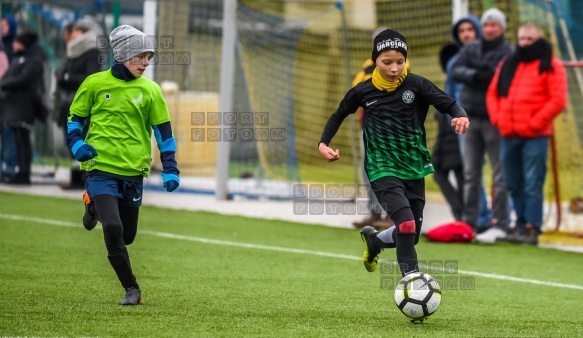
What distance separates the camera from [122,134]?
727cm

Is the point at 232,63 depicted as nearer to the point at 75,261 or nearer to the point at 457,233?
the point at 457,233

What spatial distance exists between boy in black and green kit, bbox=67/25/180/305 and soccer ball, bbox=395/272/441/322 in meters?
1.63

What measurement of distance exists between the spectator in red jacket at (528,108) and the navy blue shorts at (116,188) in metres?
5.56

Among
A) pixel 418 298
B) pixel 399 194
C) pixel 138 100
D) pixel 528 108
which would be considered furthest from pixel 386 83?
pixel 528 108

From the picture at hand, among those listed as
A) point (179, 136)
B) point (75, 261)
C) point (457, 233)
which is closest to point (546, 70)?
point (457, 233)

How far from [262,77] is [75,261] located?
25.2 ft

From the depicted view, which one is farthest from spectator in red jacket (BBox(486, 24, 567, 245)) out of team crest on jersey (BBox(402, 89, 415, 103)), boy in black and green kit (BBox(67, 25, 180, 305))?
boy in black and green kit (BBox(67, 25, 180, 305))

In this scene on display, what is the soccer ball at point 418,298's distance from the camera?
670cm

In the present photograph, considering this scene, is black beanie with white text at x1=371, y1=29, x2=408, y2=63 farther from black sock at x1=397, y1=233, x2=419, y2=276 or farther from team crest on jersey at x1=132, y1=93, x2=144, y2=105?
team crest on jersey at x1=132, y1=93, x2=144, y2=105

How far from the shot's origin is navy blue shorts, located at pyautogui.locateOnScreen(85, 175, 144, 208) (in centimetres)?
715

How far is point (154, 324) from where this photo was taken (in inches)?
251

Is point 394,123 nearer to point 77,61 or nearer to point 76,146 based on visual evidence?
point 76,146

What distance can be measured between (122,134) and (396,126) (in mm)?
1795

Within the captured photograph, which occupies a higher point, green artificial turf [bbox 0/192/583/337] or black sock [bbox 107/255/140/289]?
black sock [bbox 107/255/140/289]
